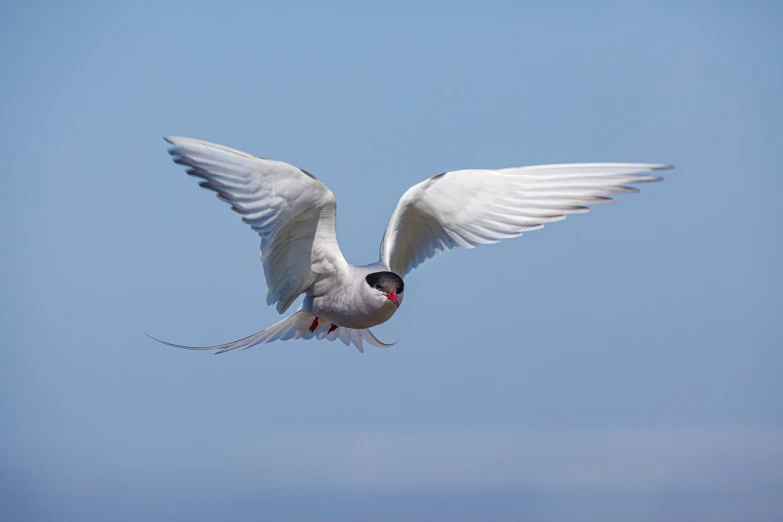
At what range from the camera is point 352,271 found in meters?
7.39

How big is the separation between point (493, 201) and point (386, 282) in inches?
45.0

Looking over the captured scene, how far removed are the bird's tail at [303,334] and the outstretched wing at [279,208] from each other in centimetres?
75

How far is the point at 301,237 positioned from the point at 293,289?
0.57 meters

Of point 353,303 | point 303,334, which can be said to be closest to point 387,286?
point 353,303

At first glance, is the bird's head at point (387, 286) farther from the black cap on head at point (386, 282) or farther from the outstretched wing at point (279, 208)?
the outstretched wing at point (279, 208)

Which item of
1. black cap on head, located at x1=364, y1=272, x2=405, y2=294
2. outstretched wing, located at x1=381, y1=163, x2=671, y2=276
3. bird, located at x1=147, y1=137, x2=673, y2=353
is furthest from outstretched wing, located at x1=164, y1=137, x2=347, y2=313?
outstretched wing, located at x1=381, y1=163, x2=671, y2=276

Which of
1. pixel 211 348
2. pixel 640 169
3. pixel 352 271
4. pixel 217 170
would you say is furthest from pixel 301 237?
pixel 640 169

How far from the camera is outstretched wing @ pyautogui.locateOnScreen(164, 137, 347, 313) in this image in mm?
6062

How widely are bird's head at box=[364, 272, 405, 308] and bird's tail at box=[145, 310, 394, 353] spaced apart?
127 cm

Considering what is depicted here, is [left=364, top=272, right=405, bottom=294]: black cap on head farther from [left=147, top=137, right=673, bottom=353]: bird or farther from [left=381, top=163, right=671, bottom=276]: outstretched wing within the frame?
[left=381, top=163, right=671, bottom=276]: outstretched wing

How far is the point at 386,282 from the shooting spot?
691cm

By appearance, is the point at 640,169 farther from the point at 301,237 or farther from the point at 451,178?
the point at 301,237

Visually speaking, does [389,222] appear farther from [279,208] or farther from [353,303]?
[279,208]

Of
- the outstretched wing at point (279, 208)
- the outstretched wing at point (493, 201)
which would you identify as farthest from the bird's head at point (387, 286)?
the outstretched wing at point (493, 201)
